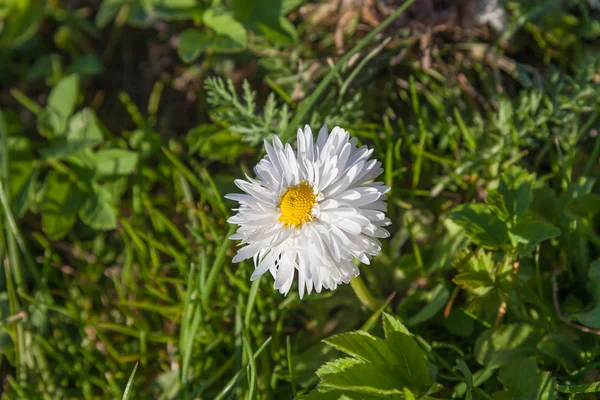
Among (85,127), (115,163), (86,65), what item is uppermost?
(86,65)

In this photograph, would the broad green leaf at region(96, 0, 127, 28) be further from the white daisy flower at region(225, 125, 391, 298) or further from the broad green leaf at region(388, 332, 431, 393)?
the broad green leaf at region(388, 332, 431, 393)

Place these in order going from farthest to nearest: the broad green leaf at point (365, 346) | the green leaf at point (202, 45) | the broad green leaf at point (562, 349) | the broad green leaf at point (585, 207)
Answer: the green leaf at point (202, 45) → the broad green leaf at point (585, 207) → the broad green leaf at point (562, 349) → the broad green leaf at point (365, 346)

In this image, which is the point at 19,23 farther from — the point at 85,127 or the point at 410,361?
the point at 410,361

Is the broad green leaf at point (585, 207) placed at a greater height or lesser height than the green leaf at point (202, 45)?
lesser

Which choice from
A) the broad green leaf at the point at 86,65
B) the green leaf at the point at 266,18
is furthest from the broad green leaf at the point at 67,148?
the green leaf at the point at 266,18

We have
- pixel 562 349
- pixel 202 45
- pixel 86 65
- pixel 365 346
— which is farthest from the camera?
pixel 86 65

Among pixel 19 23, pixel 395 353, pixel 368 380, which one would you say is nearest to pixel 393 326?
pixel 395 353

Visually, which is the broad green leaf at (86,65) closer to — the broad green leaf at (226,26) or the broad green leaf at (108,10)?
the broad green leaf at (108,10)
